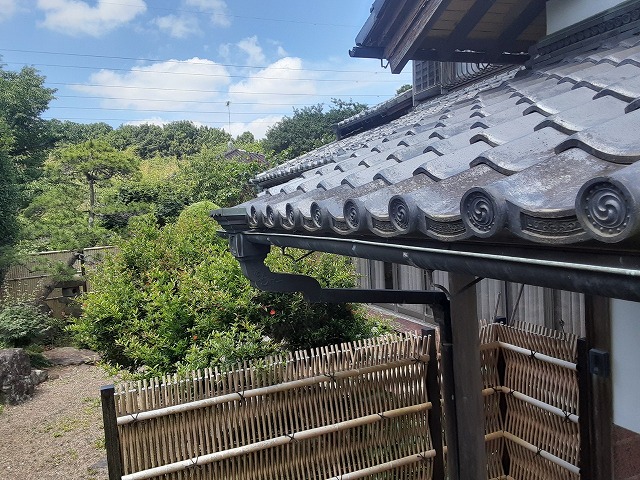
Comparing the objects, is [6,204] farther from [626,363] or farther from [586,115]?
[586,115]

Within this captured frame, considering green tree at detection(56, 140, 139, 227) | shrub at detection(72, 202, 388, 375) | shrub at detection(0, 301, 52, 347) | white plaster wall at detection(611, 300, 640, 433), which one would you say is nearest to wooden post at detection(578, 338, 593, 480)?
white plaster wall at detection(611, 300, 640, 433)

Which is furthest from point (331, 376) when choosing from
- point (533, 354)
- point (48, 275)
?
point (48, 275)

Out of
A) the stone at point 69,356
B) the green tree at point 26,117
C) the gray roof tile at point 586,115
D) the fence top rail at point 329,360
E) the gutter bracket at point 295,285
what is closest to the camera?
the gray roof tile at point 586,115

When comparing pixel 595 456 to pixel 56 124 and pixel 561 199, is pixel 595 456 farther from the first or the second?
pixel 56 124

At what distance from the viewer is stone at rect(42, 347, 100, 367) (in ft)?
40.3

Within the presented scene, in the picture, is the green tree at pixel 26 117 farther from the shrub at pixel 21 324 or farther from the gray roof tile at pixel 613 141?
the gray roof tile at pixel 613 141

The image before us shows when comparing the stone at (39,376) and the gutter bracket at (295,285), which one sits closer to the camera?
the gutter bracket at (295,285)

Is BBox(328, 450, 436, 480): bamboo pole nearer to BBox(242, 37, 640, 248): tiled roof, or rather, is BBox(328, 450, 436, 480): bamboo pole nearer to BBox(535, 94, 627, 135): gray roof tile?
BBox(242, 37, 640, 248): tiled roof

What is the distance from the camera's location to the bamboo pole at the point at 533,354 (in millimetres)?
4090

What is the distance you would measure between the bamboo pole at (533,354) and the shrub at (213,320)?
1371 millimetres

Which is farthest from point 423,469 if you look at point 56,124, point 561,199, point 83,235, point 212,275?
point 56,124

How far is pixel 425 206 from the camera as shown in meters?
1.56

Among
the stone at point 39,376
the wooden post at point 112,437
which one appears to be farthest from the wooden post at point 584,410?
the stone at point 39,376

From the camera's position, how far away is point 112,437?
3609mm
